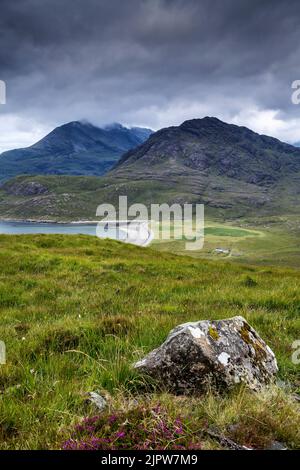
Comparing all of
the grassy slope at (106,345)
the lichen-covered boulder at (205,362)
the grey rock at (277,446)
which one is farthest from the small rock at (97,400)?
the grey rock at (277,446)

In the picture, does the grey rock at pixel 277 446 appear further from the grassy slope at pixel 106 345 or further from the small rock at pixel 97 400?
the small rock at pixel 97 400

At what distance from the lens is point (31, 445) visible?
3.45 metres

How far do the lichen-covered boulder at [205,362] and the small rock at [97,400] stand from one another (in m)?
0.86

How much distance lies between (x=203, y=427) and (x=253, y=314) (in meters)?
5.70

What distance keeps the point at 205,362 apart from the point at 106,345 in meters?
2.33

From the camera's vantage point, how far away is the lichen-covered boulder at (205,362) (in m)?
4.75

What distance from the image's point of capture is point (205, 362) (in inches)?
189

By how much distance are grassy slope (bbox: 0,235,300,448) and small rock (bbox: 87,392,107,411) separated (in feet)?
0.37

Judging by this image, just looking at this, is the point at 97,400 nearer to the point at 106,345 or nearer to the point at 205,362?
the point at 205,362

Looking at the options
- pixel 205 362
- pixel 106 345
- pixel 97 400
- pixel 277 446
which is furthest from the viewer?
pixel 106 345

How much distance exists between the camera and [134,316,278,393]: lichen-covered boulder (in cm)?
475

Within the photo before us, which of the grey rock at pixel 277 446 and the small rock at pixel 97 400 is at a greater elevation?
the small rock at pixel 97 400

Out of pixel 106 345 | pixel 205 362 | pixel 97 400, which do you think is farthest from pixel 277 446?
pixel 106 345

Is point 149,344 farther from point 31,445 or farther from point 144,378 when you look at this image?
point 31,445
